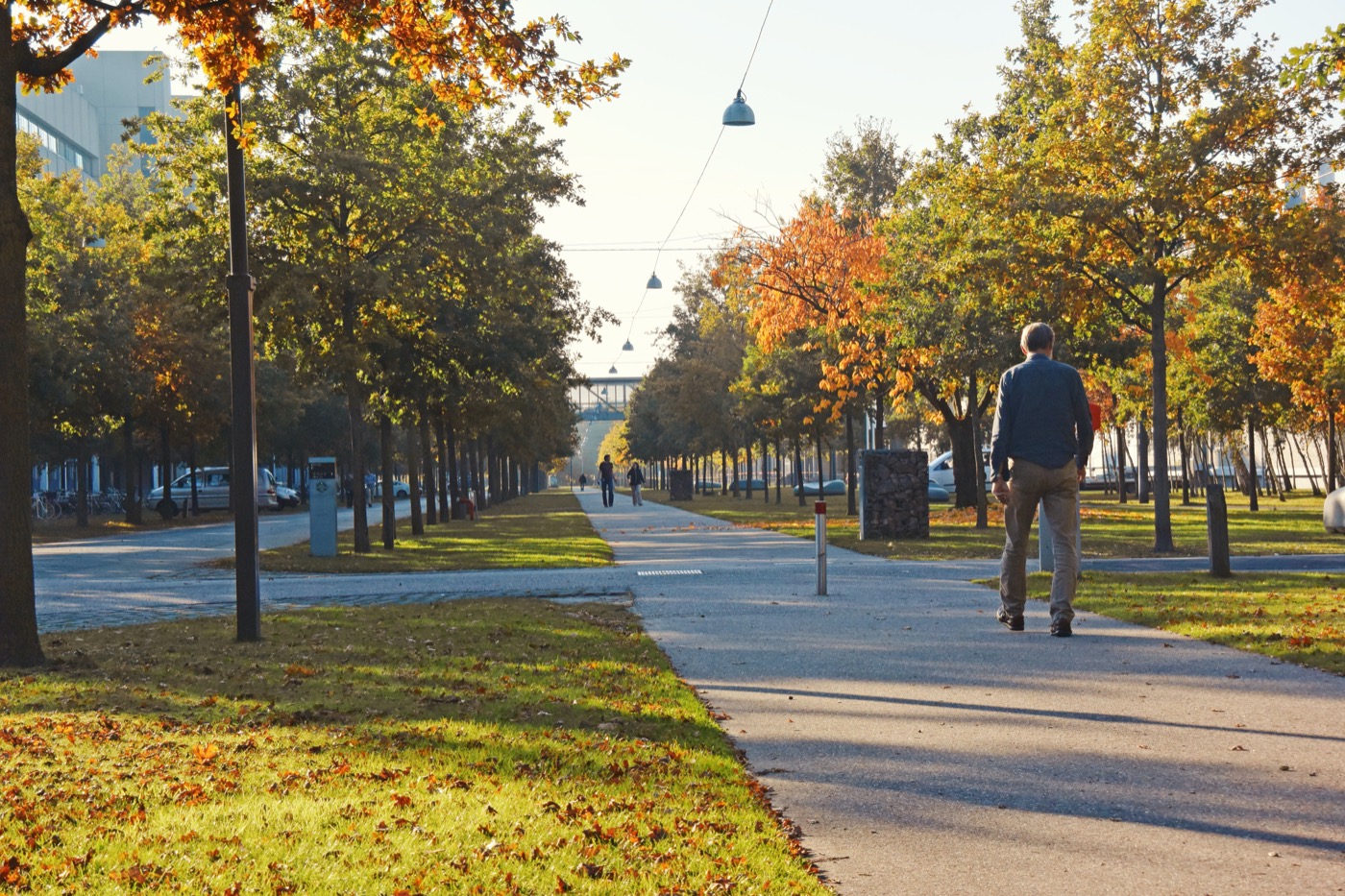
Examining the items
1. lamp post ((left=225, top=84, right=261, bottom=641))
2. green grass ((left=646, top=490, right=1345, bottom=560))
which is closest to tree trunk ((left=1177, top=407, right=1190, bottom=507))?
green grass ((left=646, top=490, right=1345, bottom=560))

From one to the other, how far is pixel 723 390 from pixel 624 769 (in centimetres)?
5099

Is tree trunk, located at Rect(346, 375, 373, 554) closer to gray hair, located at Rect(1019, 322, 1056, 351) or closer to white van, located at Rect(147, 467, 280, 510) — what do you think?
gray hair, located at Rect(1019, 322, 1056, 351)

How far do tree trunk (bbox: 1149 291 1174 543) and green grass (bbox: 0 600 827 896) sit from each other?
11797 mm

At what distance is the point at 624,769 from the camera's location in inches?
217

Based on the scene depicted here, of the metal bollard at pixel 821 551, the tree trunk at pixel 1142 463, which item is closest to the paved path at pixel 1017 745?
the metal bollard at pixel 821 551

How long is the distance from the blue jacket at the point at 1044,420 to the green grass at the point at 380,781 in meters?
2.84

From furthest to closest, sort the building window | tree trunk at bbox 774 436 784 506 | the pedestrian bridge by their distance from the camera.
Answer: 1. the pedestrian bridge
2. the building window
3. tree trunk at bbox 774 436 784 506

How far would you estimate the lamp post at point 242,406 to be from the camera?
1046cm

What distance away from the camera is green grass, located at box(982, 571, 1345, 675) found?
8.84 meters

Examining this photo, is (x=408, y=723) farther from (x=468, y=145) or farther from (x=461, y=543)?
(x=468, y=145)

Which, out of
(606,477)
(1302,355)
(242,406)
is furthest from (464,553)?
(606,477)

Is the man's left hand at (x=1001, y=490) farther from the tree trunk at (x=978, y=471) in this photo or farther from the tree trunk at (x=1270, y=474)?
the tree trunk at (x=1270, y=474)

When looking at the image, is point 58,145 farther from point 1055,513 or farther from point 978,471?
point 1055,513

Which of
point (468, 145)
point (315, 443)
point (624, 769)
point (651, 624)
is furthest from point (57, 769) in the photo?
point (315, 443)
